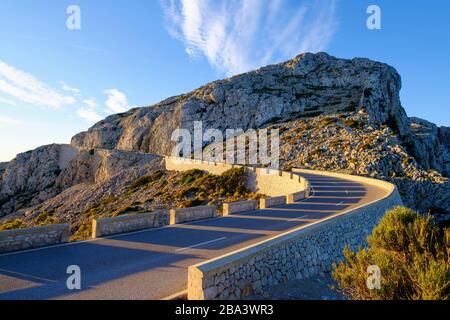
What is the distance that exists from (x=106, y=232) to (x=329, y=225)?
362 inches

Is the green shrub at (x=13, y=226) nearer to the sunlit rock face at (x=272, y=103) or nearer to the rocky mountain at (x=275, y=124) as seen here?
the rocky mountain at (x=275, y=124)

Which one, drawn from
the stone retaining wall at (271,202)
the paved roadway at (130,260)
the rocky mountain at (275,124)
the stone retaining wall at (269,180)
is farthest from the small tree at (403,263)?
the rocky mountain at (275,124)

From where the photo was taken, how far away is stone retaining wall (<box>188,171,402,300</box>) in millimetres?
6297

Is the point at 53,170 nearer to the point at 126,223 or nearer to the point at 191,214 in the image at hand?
the point at 191,214

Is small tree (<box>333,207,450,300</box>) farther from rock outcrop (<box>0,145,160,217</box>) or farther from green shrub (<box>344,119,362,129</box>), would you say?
rock outcrop (<box>0,145,160,217</box>)

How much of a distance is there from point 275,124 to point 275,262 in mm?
65683

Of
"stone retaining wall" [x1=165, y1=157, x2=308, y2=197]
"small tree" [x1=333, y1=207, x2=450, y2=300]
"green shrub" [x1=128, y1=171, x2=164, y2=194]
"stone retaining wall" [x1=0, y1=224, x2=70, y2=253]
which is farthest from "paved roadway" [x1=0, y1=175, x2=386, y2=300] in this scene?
"green shrub" [x1=128, y1=171, x2=164, y2=194]

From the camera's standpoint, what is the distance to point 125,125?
91.5 metres

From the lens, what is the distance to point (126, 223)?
43.9ft

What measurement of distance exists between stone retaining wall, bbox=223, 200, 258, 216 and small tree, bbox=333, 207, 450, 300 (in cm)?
1172

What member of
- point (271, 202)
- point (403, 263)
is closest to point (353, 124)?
point (271, 202)

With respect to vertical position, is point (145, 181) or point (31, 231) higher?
point (145, 181)

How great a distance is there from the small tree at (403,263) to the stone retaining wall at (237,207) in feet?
38.4

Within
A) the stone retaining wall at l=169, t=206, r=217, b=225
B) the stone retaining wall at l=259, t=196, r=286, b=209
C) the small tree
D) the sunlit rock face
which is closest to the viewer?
the small tree
